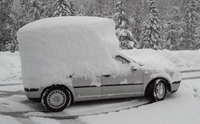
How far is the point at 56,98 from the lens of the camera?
516cm

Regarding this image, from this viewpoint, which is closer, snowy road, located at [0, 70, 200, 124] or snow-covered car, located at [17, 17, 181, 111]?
snowy road, located at [0, 70, 200, 124]

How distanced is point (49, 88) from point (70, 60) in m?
0.91

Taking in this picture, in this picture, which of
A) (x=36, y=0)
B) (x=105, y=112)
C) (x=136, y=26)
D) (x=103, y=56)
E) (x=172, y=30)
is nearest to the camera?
(x=105, y=112)

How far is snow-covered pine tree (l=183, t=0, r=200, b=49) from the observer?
34.6 metres

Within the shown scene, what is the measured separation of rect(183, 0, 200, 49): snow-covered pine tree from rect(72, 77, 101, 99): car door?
111 ft

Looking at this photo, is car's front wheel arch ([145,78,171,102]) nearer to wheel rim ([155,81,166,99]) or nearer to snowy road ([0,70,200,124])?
wheel rim ([155,81,166,99])

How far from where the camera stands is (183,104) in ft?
16.8

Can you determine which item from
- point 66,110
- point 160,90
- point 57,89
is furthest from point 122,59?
point 66,110

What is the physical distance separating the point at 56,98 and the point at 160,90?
294 centimetres

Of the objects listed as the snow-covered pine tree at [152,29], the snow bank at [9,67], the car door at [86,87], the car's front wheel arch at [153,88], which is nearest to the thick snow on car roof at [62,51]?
the car door at [86,87]

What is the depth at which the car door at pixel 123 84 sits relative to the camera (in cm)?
534

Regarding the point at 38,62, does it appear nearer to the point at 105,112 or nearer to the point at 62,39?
the point at 62,39

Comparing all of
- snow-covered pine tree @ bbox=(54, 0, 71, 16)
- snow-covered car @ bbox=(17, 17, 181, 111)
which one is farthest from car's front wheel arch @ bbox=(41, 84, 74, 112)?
snow-covered pine tree @ bbox=(54, 0, 71, 16)

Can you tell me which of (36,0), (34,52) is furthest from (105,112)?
(36,0)
